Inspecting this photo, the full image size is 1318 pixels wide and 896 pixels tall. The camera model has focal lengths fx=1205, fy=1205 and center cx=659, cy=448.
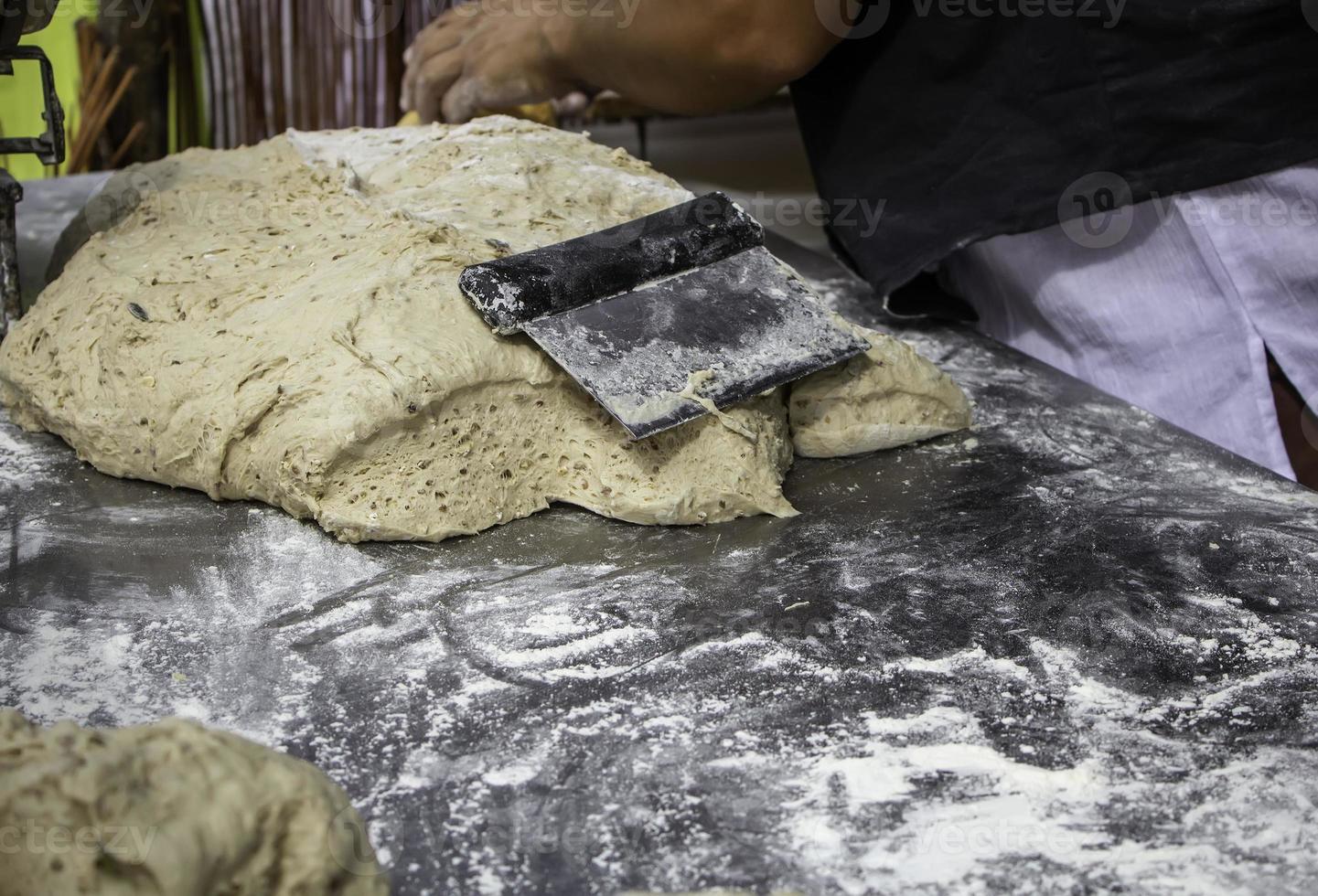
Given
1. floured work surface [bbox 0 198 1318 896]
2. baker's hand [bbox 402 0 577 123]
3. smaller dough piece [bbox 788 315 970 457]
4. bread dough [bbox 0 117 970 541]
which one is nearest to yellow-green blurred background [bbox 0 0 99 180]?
baker's hand [bbox 402 0 577 123]

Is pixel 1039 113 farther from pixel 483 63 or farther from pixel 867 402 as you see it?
pixel 483 63

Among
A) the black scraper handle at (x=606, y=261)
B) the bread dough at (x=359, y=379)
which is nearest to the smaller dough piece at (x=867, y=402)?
the bread dough at (x=359, y=379)

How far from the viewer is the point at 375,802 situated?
42.8 inches

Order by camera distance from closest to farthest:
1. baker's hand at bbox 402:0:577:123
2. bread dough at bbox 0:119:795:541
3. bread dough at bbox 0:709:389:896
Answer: bread dough at bbox 0:709:389:896 < bread dough at bbox 0:119:795:541 < baker's hand at bbox 402:0:577:123

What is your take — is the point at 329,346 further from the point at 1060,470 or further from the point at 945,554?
the point at 1060,470

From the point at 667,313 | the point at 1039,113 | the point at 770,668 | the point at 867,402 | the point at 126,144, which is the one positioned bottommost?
the point at 770,668

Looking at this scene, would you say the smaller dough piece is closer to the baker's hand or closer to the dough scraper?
the dough scraper

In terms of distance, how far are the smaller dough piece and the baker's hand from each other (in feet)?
3.05

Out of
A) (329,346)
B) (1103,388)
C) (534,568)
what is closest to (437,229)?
(329,346)

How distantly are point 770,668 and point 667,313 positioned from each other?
593mm

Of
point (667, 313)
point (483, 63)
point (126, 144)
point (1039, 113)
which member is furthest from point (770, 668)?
point (126, 144)

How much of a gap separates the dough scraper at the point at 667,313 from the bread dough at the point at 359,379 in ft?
0.18

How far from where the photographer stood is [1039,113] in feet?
6.56

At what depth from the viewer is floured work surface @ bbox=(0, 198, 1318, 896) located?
105cm
